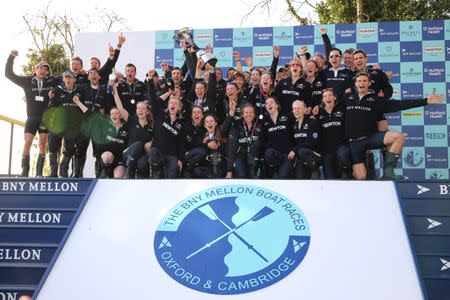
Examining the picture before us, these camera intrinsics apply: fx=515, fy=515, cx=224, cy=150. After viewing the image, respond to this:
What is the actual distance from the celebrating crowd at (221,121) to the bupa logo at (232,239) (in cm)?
85

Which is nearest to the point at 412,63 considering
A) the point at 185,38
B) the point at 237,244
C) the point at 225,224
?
the point at 185,38

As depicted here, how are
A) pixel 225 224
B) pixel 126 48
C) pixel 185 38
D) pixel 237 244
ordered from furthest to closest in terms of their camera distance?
pixel 126 48, pixel 185 38, pixel 225 224, pixel 237 244

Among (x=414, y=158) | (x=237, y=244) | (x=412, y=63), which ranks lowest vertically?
(x=237, y=244)

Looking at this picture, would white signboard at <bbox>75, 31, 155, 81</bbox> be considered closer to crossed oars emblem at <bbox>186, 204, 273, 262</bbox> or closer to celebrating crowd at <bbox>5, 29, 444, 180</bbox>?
celebrating crowd at <bbox>5, 29, 444, 180</bbox>

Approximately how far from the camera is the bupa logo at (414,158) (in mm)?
8570

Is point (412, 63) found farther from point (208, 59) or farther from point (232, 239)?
point (232, 239)

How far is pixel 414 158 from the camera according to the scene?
8578 mm

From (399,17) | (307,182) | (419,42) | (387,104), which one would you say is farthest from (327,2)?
(307,182)

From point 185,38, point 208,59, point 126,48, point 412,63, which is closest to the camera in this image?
point 208,59

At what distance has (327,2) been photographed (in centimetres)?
1434

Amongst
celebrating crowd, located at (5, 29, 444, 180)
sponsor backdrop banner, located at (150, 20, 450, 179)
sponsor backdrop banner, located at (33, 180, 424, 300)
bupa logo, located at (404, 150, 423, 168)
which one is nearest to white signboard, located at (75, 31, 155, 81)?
sponsor backdrop banner, located at (150, 20, 450, 179)

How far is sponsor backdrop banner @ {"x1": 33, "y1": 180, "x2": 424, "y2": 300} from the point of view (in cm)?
405

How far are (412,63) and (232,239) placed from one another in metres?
5.80

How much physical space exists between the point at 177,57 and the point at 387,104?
4.95 m
